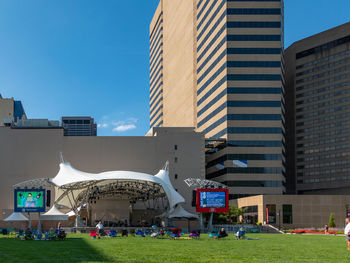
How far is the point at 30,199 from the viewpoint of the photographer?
57.7 metres

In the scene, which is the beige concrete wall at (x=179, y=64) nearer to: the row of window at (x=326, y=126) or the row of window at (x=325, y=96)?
the row of window at (x=325, y=96)

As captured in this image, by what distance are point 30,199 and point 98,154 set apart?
116 ft

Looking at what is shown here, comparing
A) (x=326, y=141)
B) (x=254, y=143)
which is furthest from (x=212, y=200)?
(x=326, y=141)

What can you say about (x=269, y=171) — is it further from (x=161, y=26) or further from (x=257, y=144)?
(x=161, y=26)

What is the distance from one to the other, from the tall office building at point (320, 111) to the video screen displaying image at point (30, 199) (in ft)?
326

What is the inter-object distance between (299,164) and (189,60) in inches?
1916

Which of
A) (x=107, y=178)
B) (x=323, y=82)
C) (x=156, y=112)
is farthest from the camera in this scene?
(x=156, y=112)

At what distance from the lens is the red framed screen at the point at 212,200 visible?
62188 mm

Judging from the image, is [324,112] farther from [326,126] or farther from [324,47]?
[324,47]

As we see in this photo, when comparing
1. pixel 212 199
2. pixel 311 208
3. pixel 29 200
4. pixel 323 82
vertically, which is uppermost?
pixel 323 82

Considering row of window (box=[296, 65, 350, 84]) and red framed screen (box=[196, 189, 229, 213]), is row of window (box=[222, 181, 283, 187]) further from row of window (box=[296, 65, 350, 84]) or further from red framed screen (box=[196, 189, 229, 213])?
row of window (box=[296, 65, 350, 84])

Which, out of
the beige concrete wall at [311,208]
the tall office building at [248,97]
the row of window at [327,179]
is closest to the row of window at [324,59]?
the row of window at [327,179]

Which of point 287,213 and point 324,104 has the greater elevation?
point 324,104

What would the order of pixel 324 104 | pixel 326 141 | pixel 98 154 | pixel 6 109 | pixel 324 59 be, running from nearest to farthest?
pixel 98 154 → pixel 326 141 → pixel 324 104 → pixel 324 59 → pixel 6 109
